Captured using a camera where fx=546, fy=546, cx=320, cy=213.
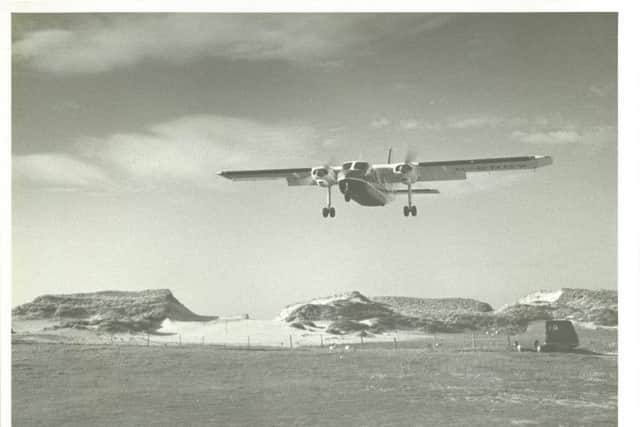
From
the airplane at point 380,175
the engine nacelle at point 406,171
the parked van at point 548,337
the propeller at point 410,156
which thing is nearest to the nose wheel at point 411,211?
the airplane at point 380,175

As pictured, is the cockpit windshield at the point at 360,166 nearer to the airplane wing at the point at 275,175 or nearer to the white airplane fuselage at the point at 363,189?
the white airplane fuselage at the point at 363,189

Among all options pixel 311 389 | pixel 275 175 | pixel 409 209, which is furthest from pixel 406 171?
pixel 311 389

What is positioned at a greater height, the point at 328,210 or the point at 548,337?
the point at 328,210

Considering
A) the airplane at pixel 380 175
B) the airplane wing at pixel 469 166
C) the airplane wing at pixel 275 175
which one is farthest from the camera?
the airplane wing at pixel 275 175

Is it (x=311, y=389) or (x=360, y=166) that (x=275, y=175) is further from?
(x=311, y=389)

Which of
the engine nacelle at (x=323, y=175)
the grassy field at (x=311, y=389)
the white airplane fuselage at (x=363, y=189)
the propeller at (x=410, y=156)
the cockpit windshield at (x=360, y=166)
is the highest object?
the propeller at (x=410, y=156)

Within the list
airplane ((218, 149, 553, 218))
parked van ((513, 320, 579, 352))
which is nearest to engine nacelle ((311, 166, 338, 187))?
airplane ((218, 149, 553, 218))

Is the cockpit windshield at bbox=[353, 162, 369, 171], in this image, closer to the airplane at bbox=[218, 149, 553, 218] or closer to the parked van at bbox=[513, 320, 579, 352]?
the airplane at bbox=[218, 149, 553, 218]
